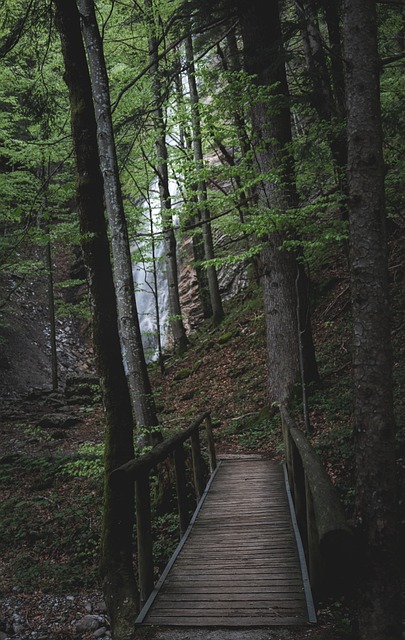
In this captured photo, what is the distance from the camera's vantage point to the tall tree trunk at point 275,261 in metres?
9.45

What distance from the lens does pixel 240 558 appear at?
15.7 feet

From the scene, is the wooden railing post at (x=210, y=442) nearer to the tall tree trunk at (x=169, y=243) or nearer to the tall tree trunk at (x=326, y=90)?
the tall tree trunk at (x=326, y=90)

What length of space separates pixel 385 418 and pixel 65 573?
5.42 metres

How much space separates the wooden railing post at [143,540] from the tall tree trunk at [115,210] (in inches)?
154

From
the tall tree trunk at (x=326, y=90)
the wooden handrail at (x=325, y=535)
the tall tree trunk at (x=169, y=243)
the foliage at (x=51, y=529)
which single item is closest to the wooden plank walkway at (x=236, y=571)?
the wooden handrail at (x=325, y=535)

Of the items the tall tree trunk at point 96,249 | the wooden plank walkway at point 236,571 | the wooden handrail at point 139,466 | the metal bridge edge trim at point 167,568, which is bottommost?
the wooden plank walkway at point 236,571

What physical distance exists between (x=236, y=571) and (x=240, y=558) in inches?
11.6

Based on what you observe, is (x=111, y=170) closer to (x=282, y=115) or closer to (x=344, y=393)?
(x=282, y=115)

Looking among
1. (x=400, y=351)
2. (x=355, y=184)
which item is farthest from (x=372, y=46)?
(x=400, y=351)

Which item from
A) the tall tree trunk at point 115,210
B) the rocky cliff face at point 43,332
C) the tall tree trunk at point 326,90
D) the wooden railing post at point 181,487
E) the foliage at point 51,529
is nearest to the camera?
the wooden railing post at point 181,487

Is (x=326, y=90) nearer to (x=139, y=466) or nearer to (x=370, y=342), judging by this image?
(x=370, y=342)

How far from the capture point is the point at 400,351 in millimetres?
8938

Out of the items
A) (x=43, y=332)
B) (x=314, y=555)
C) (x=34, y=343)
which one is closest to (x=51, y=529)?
(x=314, y=555)

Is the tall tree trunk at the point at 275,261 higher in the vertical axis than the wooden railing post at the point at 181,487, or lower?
higher
